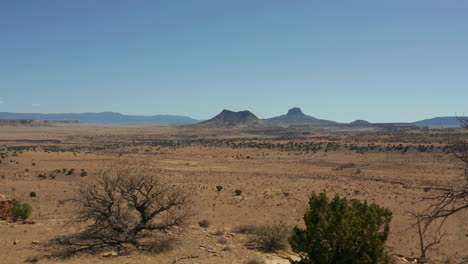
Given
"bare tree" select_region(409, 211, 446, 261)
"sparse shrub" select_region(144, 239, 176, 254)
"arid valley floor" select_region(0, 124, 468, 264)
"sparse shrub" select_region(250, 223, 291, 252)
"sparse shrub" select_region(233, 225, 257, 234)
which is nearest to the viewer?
"bare tree" select_region(409, 211, 446, 261)

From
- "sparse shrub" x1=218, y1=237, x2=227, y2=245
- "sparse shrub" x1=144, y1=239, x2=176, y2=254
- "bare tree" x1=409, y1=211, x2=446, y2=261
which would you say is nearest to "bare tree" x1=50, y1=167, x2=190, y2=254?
"sparse shrub" x1=144, y1=239, x2=176, y2=254

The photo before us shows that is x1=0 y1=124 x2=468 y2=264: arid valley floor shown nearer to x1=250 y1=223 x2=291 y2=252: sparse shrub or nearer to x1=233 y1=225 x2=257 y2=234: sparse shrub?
x1=250 y1=223 x2=291 y2=252: sparse shrub

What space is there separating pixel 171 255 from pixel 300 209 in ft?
43.0

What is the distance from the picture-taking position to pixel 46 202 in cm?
2470

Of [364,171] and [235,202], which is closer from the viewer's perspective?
[235,202]

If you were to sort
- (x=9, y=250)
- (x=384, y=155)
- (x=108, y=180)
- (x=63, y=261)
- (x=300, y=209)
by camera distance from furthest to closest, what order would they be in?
(x=384, y=155) < (x=300, y=209) < (x=108, y=180) < (x=9, y=250) < (x=63, y=261)

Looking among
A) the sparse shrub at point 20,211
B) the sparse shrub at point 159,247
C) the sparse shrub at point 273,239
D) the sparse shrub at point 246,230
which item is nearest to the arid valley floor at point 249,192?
the sparse shrub at point 159,247

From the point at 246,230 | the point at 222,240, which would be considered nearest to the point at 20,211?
the point at 222,240

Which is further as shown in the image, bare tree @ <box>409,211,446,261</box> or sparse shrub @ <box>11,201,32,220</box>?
sparse shrub @ <box>11,201,32,220</box>

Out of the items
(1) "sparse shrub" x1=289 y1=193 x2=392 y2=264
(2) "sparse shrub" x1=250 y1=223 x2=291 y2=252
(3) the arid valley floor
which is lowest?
(3) the arid valley floor

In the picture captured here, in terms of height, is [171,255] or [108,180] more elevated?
[108,180]

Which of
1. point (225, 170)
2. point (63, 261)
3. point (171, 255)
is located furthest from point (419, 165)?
point (63, 261)

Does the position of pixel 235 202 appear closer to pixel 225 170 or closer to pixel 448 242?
pixel 448 242

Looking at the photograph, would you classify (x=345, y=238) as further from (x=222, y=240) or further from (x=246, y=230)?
(x=246, y=230)
